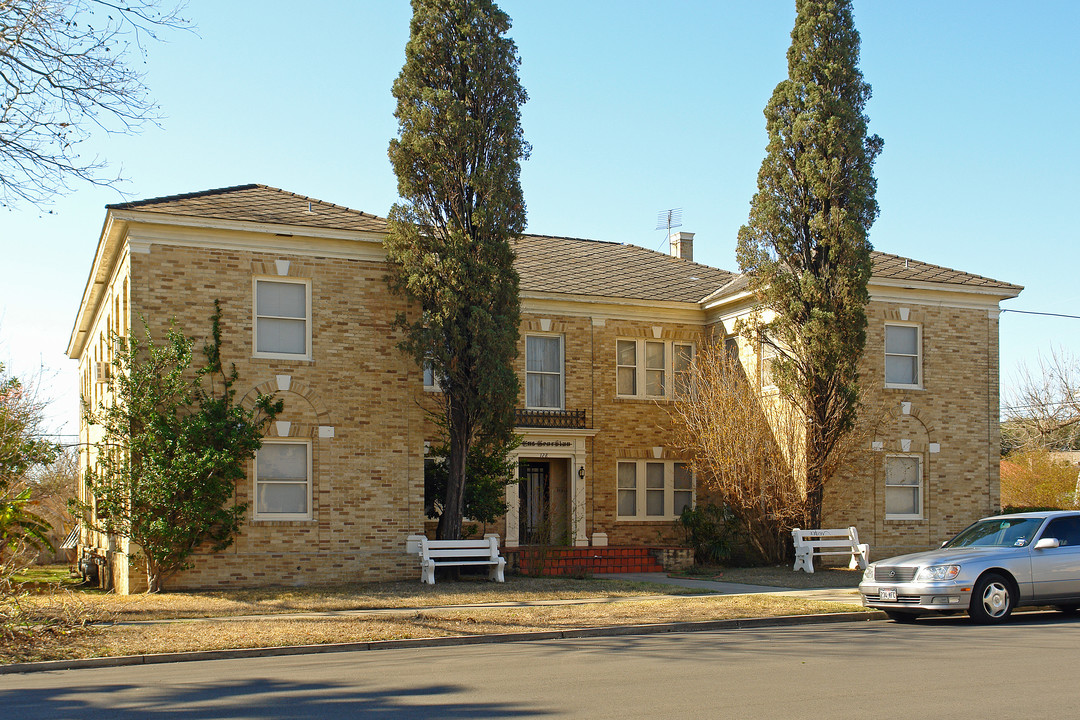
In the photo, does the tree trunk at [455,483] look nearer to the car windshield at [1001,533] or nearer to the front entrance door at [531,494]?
the front entrance door at [531,494]

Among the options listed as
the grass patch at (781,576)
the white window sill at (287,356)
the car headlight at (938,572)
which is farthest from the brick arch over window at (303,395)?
the car headlight at (938,572)

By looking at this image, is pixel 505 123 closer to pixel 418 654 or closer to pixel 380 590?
pixel 380 590

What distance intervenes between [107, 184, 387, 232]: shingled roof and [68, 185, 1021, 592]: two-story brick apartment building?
0.25ft

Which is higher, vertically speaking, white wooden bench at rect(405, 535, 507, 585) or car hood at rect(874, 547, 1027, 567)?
car hood at rect(874, 547, 1027, 567)

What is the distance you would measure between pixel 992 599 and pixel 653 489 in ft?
43.6

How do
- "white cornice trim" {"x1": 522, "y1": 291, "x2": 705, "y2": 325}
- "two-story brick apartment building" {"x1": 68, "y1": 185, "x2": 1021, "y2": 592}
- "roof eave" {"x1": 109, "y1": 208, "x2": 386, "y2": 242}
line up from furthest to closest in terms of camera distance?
1. "white cornice trim" {"x1": 522, "y1": 291, "x2": 705, "y2": 325}
2. "two-story brick apartment building" {"x1": 68, "y1": 185, "x2": 1021, "y2": 592}
3. "roof eave" {"x1": 109, "y1": 208, "x2": 386, "y2": 242}

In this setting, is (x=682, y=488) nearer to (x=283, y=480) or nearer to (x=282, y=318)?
(x=283, y=480)

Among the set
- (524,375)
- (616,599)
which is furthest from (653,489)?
(616,599)

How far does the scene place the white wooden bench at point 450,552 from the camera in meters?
19.6

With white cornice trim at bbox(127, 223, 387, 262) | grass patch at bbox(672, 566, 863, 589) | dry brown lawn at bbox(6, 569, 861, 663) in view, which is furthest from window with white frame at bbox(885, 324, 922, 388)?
white cornice trim at bbox(127, 223, 387, 262)

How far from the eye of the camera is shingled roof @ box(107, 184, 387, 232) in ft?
63.5

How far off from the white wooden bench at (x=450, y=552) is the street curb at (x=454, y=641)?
6305 millimetres

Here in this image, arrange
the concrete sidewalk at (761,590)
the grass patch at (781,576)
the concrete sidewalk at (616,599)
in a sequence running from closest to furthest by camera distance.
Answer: the concrete sidewalk at (616,599)
the concrete sidewalk at (761,590)
the grass patch at (781,576)

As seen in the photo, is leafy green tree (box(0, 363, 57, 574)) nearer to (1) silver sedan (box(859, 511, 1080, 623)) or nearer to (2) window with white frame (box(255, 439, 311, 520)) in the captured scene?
(2) window with white frame (box(255, 439, 311, 520))
